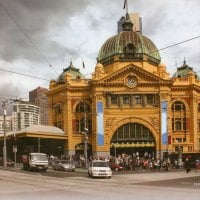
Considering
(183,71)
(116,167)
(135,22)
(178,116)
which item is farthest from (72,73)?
(116,167)

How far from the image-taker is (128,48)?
82.2 m

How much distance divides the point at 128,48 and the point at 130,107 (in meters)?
10.8

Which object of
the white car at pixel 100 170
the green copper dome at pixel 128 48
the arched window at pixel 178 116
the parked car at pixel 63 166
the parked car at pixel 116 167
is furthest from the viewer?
the green copper dome at pixel 128 48

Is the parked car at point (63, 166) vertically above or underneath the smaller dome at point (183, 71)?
underneath

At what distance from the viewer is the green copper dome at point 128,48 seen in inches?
3231

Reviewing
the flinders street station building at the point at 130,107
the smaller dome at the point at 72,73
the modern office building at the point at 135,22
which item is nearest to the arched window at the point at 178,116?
the flinders street station building at the point at 130,107

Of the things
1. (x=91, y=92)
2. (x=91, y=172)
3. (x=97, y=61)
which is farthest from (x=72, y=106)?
(x=91, y=172)

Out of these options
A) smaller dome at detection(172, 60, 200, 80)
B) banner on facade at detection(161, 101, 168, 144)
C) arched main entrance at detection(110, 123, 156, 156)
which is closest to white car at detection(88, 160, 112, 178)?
arched main entrance at detection(110, 123, 156, 156)

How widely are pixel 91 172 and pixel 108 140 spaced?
111 feet

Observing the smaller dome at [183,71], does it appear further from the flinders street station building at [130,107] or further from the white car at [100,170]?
the white car at [100,170]

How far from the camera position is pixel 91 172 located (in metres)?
43.0

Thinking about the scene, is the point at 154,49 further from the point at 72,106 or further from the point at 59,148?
the point at 59,148

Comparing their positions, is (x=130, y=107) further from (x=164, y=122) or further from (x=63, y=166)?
(x=63, y=166)

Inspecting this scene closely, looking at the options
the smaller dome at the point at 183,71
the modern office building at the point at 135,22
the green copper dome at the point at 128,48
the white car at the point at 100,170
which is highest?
the modern office building at the point at 135,22
